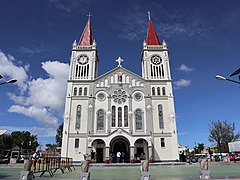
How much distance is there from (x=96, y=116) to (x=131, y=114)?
6.01m

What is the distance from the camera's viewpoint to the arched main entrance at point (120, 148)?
31.3 metres

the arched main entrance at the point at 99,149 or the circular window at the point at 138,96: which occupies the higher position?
the circular window at the point at 138,96

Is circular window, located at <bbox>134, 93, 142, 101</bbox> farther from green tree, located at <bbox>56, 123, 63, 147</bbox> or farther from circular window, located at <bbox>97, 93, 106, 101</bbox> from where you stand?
green tree, located at <bbox>56, 123, 63, 147</bbox>

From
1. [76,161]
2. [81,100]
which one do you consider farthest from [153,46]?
[76,161]

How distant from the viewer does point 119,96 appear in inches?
1357

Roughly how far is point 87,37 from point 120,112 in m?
18.7

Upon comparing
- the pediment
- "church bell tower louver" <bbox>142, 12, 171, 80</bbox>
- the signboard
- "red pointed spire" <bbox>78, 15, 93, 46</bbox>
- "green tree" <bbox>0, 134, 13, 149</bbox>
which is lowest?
the signboard

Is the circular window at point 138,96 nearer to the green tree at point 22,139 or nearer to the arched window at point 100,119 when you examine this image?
the arched window at point 100,119

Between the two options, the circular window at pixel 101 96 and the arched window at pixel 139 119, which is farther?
the circular window at pixel 101 96

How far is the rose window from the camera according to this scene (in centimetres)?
3416

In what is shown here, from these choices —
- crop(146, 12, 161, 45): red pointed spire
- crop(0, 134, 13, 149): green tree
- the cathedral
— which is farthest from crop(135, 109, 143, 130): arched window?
crop(0, 134, 13, 149): green tree

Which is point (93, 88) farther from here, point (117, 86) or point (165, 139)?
point (165, 139)

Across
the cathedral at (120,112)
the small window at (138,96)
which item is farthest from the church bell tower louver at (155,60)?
the small window at (138,96)

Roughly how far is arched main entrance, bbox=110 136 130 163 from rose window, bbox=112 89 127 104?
6496 millimetres
